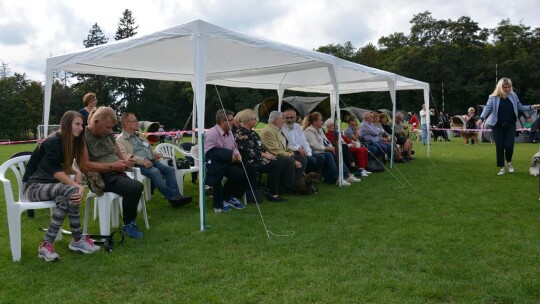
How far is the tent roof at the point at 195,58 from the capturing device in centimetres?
436

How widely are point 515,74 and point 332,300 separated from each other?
41.2 metres

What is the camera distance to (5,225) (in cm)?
449

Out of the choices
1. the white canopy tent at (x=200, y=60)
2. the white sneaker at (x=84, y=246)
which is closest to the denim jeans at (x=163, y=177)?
the white canopy tent at (x=200, y=60)

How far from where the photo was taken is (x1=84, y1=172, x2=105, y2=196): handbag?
388 cm

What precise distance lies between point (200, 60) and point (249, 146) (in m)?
1.57

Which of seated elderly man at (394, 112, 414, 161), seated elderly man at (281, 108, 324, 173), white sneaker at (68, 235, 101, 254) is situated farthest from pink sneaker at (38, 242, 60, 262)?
seated elderly man at (394, 112, 414, 161)

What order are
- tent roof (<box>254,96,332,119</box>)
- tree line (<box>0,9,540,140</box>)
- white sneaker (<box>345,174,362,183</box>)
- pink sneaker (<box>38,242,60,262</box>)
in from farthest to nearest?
tree line (<box>0,9,540,140</box>) < tent roof (<box>254,96,332,119</box>) < white sneaker (<box>345,174,362,183</box>) < pink sneaker (<box>38,242,60,262</box>)

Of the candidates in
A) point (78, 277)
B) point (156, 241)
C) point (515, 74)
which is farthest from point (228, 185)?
point (515, 74)

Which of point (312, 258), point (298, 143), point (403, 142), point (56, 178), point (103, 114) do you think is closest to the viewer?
point (312, 258)

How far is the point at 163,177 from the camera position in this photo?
17.8 feet

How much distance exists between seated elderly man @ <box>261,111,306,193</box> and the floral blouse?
38cm

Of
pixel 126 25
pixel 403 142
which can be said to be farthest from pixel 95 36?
pixel 403 142

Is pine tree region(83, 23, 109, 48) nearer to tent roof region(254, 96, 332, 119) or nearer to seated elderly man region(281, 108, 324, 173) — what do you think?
tent roof region(254, 96, 332, 119)

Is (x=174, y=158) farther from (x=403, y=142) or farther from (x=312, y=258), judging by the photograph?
(x=403, y=142)
